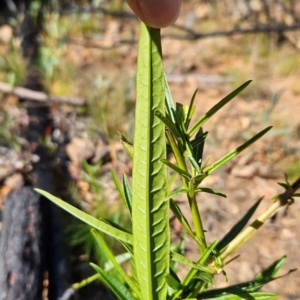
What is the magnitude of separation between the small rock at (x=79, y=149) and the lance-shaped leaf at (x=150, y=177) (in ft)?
4.30

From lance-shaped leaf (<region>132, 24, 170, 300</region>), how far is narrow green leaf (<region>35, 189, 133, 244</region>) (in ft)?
0.12

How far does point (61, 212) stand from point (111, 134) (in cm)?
55

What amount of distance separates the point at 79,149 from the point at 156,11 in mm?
1622

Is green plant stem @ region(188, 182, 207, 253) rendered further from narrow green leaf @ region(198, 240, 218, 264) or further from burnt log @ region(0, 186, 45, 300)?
burnt log @ region(0, 186, 45, 300)

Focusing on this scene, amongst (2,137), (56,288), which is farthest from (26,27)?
(56,288)

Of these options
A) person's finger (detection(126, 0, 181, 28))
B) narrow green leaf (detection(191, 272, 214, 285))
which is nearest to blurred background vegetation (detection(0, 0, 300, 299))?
narrow green leaf (detection(191, 272, 214, 285))

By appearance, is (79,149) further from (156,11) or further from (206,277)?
(156,11)

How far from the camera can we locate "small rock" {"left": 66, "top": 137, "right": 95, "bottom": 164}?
2059mm

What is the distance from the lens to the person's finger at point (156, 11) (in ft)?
1.67

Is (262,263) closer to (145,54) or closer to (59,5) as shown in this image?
(145,54)

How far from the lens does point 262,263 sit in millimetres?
1646

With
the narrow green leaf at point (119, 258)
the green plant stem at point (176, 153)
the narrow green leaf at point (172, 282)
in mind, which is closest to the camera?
the green plant stem at point (176, 153)

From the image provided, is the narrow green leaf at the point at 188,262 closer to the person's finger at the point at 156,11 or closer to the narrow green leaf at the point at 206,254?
the narrow green leaf at the point at 206,254

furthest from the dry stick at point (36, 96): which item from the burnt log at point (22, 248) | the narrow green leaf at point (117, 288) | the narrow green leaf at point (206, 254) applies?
the narrow green leaf at point (206, 254)
